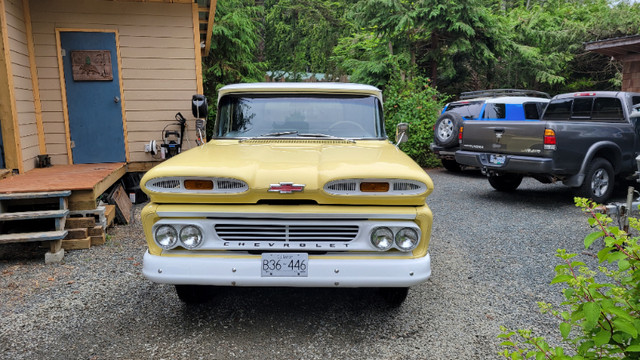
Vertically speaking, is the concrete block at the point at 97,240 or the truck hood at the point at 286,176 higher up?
the truck hood at the point at 286,176

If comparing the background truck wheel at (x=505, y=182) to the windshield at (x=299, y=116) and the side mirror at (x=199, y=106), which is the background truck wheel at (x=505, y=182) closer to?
the windshield at (x=299, y=116)

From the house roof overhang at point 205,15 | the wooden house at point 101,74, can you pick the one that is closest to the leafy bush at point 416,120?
the house roof overhang at point 205,15

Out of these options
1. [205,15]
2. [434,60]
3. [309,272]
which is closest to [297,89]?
[309,272]

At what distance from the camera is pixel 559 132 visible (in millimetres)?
6938

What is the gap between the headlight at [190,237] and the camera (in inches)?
121

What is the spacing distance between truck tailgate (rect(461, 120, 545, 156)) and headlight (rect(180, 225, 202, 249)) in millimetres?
5820

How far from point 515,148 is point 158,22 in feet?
21.3

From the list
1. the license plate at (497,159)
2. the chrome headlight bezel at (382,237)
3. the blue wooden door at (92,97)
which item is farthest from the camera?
the blue wooden door at (92,97)

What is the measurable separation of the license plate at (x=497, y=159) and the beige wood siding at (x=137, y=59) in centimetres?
530

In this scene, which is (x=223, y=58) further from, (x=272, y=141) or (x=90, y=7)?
(x=272, y=141)

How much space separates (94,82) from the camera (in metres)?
7.92

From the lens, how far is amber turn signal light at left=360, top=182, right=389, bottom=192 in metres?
3.02

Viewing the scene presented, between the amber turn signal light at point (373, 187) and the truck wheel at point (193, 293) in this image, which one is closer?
the amber turn signal light at point (373, 187)

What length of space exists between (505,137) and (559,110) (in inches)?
75.9
